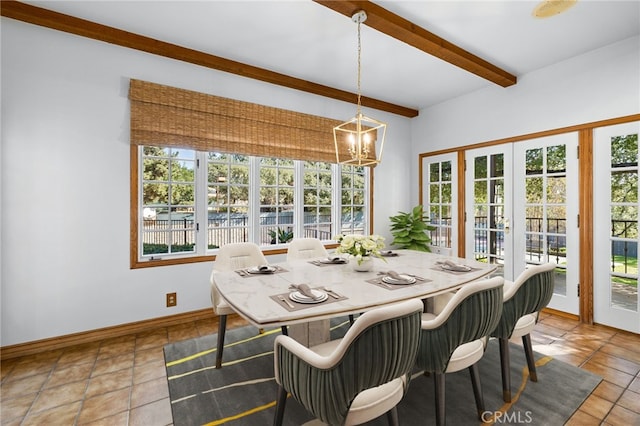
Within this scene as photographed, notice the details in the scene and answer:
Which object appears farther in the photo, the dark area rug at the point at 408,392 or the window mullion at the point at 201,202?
the window mullion at the point at 201,202

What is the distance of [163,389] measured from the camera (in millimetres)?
1996

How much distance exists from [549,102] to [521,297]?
269cm

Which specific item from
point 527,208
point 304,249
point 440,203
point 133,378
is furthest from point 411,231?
point 133,378

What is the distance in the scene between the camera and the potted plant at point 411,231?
430 centimetres

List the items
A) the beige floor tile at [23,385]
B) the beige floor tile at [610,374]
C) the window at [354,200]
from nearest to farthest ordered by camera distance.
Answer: the beige floor tile at [23,385] < the beige floor tile at [610,374] < the window at [354,200]


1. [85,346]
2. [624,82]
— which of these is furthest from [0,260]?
[624,82]

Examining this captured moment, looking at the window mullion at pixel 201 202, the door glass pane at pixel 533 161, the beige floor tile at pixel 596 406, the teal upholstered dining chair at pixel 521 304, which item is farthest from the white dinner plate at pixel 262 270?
the door glass pane at pixel 533 161

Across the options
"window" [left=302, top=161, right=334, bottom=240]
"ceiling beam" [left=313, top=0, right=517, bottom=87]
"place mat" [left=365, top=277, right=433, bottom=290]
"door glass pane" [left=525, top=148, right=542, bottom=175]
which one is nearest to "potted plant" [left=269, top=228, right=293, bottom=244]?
"window" [left=302, top=161, right=334, bottom=240]

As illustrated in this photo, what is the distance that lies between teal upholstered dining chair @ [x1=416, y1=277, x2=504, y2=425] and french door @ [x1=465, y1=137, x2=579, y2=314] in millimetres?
2396

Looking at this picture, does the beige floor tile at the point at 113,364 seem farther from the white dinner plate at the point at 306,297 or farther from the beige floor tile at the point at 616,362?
the beige floor tile at the point at 616,362

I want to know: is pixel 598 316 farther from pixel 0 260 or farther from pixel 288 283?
pixel 0 260

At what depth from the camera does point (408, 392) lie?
6.37ft

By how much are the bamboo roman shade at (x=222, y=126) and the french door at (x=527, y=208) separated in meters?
2.06

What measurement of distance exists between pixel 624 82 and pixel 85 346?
539 centimetres
